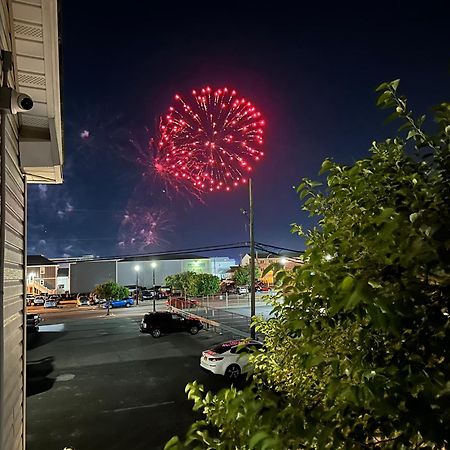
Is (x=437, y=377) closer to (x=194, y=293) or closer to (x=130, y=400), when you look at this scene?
(x=130, y=400)

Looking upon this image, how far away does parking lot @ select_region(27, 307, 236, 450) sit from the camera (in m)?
8.62

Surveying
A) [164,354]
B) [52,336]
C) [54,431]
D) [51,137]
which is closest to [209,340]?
[164,354]

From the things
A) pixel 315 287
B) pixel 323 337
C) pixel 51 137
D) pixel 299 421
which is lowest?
pixel 299 421

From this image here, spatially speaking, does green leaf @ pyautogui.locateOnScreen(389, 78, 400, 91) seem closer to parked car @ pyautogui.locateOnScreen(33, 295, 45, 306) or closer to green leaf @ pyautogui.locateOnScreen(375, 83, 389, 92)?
green leaf @ pyautogui.locateOnScreen(375, 83, 389, 92)

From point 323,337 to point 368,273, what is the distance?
2.52ft

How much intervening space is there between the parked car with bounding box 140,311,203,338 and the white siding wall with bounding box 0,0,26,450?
702 inches

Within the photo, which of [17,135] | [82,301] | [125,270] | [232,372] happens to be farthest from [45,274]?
[17,135]

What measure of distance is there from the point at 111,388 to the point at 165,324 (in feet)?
35.2

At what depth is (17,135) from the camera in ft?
14.1

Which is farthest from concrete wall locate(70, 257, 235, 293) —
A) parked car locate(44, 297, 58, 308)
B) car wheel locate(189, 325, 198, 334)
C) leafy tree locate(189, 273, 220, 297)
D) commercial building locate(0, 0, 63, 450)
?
commercial building locate(0, 0, 63, 450)

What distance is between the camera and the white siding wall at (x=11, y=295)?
3.13 m

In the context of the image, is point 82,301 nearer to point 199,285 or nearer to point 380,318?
point 199,285

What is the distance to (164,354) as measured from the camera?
17734mm

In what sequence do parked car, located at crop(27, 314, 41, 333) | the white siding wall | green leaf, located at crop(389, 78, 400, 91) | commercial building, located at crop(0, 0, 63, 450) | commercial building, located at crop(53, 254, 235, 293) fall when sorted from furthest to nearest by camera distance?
commercial building, located at crop(53, 254, 235, 293) < parked car, located at crop(27, 314, 41, 333) < the white siding wall < commercial building, located at crop(0, 0, 63, 450) < green leaf, located at crop(389, 78, 400, 91)
